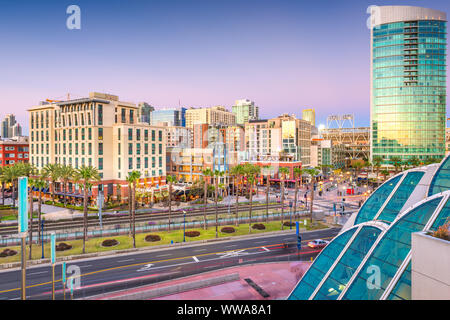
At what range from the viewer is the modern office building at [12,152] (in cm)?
12888

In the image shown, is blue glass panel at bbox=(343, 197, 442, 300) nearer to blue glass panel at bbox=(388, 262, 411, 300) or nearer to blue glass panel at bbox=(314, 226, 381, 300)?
blue glass panel at bbox=(388, 262, 411, 300)

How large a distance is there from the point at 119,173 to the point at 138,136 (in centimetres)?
1343

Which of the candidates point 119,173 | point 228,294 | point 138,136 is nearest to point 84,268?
point 228,294

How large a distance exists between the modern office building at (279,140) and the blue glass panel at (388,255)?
395ft

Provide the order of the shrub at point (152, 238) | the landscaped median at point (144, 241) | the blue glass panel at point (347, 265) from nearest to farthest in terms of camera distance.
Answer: the blue glass panel at point (347, 265) → the landscaped median at point (144, 241) → the shrub at point (152, 238)

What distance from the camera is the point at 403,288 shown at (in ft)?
54.2

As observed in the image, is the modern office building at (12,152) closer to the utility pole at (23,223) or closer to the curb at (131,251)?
the curb at (131,251)

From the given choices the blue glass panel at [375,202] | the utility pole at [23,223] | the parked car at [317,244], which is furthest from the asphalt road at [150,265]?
the utility pole at [23,223]

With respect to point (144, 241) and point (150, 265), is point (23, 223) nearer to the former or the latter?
point (150, 265)

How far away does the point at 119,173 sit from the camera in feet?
299

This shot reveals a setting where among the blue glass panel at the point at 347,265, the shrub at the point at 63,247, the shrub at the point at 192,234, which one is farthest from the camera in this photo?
the shrub at the point at 192,234

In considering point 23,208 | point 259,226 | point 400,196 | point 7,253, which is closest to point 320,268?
point 400,196

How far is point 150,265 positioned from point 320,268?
2569 cm

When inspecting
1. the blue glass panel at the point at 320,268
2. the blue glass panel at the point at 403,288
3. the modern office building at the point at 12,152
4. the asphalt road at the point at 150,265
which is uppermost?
the modern office building at the point at 12,152
